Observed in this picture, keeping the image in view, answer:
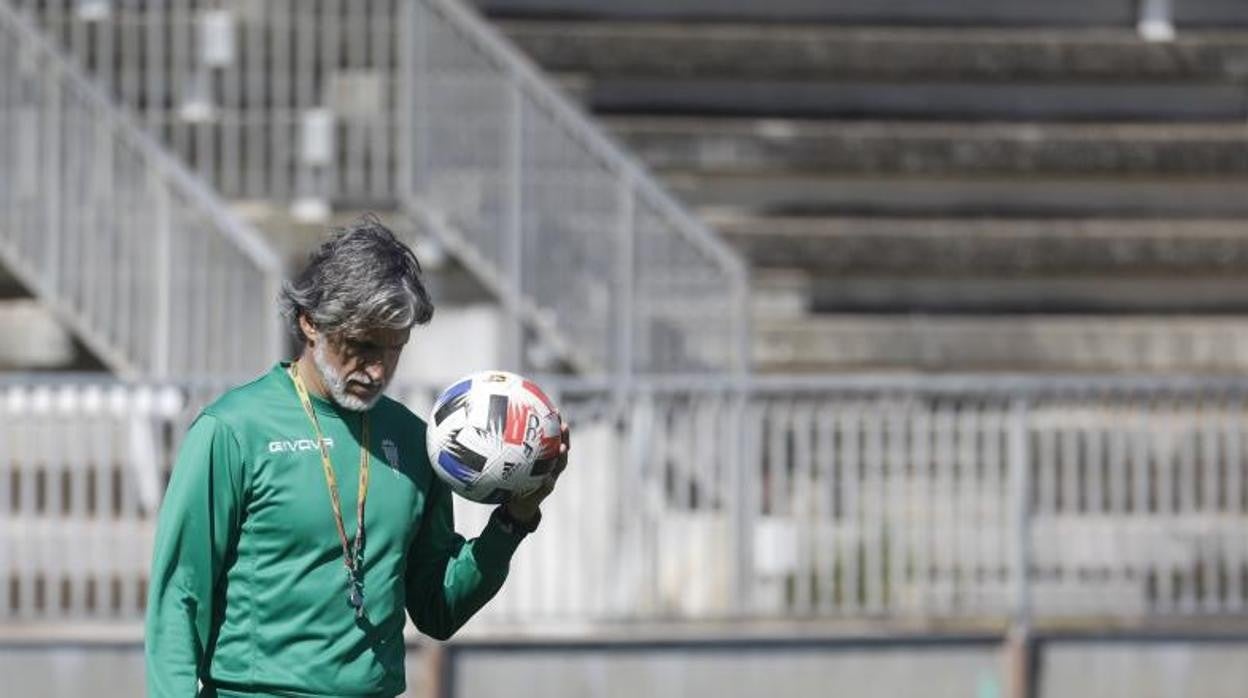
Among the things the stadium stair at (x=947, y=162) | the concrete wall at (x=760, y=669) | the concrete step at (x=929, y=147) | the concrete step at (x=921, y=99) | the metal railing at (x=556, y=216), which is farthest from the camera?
the concrete step at (x=921, y=99)

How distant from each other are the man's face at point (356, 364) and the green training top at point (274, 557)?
0.27 ft

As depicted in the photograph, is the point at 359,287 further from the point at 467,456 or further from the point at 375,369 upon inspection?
the point at 467,456

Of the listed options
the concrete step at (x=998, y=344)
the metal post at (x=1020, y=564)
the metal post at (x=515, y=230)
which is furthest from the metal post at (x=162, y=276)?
the metal post at (x=1020, y=564)

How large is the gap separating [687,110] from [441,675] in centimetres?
495

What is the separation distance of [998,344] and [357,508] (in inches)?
353

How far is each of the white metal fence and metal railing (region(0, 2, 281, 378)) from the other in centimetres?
148

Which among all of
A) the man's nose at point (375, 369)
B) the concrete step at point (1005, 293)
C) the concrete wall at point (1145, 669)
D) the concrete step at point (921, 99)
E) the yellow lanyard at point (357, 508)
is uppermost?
the concrete step at point (921, 99)

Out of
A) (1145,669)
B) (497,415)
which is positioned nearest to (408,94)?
(1145,669)

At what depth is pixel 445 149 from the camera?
12.6 metres

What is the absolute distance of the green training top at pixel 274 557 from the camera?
455 cm

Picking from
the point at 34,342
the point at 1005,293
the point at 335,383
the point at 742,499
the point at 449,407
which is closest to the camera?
the point at 335,383

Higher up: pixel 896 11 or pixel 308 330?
pixel 896 11

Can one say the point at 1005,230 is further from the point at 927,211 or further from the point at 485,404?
the point at 485,404

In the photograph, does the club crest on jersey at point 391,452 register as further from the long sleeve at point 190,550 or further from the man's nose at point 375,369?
the long sleeve at point 190,550
